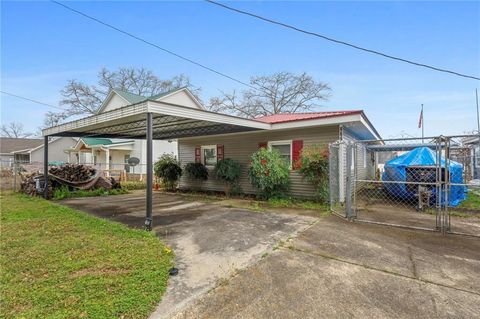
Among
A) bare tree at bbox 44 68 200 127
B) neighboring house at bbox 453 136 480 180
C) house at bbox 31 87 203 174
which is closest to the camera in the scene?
neighboring house at bbox 453 136 480 180

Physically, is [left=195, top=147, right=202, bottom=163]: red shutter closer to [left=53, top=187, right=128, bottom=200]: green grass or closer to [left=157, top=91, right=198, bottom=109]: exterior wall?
[left=53, top=187, right=128, bottom=200]: green grass

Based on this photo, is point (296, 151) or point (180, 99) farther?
point (180, 99)

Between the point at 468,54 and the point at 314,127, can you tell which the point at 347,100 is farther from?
the point at 314,127

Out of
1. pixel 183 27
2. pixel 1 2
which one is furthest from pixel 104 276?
pixel 183 27

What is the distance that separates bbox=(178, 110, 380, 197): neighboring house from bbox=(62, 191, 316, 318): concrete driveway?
115 inches

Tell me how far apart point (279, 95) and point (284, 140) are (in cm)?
2009

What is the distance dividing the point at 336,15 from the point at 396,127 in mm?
24445

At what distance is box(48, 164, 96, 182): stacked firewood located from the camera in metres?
11.5

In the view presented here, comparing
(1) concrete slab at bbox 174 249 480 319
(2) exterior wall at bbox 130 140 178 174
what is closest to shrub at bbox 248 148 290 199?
(1) concrete slab at bbox 174 249 480 319

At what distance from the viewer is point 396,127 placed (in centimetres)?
2714

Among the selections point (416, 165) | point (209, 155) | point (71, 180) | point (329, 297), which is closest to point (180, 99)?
point (209, 155)

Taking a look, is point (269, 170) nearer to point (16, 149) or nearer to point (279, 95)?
point (279, 95)

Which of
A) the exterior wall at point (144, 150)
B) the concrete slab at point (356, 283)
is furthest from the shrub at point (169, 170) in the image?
the concrete slab at point (356, 283)

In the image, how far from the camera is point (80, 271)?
318cm
